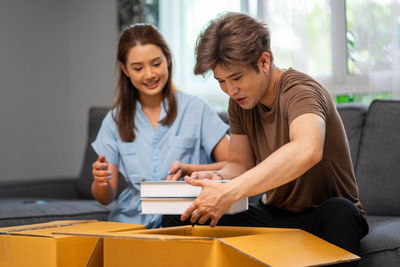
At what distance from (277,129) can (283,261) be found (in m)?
0.54

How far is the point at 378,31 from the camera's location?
93.3 inches

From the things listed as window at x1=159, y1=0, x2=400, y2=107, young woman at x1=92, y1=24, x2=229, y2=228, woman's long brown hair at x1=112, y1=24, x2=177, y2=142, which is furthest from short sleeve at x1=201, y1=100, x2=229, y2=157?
window at x1=159, y1=0, x2=400, y2=107

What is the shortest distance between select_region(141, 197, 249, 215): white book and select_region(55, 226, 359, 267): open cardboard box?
0.10 m

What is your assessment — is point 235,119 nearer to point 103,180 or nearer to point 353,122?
point 103,180

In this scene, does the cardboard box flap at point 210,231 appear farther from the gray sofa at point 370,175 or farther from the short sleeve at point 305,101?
the gray sofa at point 370,175

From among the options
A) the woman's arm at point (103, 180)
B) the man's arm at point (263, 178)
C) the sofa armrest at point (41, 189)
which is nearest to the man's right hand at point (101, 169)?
the woman's arm at point (103, 180)

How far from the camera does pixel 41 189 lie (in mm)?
2762

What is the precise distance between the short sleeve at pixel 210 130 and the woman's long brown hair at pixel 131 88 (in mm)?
121

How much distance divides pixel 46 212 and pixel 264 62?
44.6 inches

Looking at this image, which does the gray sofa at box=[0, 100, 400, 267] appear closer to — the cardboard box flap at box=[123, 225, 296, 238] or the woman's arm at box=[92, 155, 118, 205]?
the woman's arm at box=[92, 155, 118, 205]

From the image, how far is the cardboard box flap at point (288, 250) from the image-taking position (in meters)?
1.02

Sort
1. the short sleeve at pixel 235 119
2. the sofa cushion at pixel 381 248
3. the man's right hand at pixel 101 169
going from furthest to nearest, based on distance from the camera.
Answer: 1. the man's right hand at pixel 101 169
2. the short sleeve at pixel 235 119
3. the sofa cushion at pixel 381 248

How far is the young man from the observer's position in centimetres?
122

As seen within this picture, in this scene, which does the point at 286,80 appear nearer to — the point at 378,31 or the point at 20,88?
the point at 378,31
